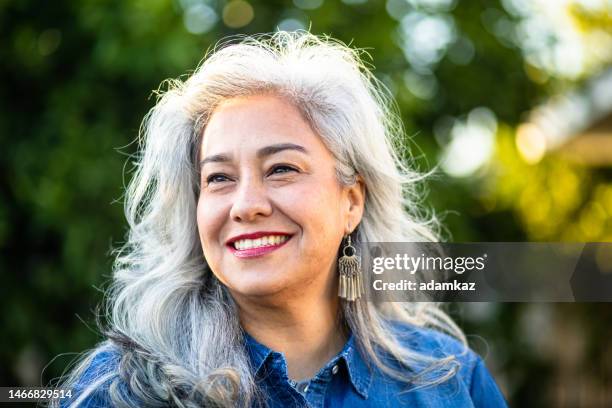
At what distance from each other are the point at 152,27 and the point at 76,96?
0.61 metres

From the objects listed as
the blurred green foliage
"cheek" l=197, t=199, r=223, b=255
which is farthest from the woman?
the blurred green foliage

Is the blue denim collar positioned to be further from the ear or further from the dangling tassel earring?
the ear

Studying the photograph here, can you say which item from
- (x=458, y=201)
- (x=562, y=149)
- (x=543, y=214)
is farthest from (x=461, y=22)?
(x=543, y=214)

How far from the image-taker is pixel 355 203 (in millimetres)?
2557

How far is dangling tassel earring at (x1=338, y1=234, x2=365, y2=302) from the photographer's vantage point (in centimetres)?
255

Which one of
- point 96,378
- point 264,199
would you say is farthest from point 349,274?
point 96,378

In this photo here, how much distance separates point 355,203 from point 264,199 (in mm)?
393

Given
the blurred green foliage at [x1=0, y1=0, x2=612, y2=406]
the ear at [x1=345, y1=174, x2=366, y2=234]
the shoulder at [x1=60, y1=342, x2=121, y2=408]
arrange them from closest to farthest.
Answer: the shoulder at [x1=60, y1=342, x2=121, y2=408]
the ear at [x1=345, y1=174, x2=366, y2=234]
the blurred green foliage at [x1=0, y1=0, x2=612, y2=406]

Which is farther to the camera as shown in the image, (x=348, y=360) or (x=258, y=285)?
(x=348, y=360)

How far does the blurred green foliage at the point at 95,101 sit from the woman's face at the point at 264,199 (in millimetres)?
1932

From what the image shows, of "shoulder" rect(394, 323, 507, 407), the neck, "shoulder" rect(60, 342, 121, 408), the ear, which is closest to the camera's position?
"shoulder" rect(60, 342, 121, 408)

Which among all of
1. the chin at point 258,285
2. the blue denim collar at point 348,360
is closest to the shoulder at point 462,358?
the blue denim collar at point 348,360

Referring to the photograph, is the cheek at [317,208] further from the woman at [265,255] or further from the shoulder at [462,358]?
the shoulder at [462,358]

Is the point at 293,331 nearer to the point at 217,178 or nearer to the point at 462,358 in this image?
the point at 217,178
